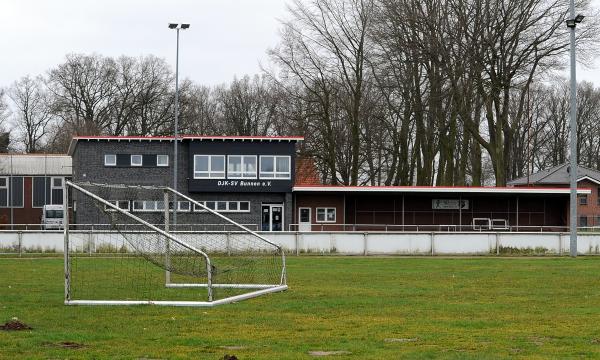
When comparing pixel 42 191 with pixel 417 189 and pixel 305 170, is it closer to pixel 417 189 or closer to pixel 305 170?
pixel 305 170

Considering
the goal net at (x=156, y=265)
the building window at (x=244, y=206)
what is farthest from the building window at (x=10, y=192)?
the goal net at (x=156, y=265)

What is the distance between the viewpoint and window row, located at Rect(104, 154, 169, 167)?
209 ft

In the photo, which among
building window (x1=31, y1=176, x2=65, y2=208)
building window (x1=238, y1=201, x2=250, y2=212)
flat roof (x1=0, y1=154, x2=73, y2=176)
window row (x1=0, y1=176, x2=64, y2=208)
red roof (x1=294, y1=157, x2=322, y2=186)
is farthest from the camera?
building window (x1=31, y1=176, x2=65, y2=208)

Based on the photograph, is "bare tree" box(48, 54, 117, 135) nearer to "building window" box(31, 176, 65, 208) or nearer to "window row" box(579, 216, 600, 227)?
"building window" box(31, 176, 65, 208)

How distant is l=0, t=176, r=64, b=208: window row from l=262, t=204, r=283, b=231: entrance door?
30780 mm

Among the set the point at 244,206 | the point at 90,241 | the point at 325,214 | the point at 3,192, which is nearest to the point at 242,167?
the point at 244,206

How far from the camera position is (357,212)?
2628 inches

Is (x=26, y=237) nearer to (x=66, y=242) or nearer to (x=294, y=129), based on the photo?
(x=66, y=242)

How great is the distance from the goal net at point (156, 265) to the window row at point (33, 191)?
5762 cm

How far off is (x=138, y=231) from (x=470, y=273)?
38.6 ft

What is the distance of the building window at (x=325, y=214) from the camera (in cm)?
6512

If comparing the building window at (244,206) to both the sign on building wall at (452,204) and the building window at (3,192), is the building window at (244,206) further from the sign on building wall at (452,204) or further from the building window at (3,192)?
the building window at (3,192)

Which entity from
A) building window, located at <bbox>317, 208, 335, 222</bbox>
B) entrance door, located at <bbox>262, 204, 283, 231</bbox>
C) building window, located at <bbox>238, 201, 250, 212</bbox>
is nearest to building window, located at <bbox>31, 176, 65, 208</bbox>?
building window, located at <bbox>238, 201, 250, 212</bbox>

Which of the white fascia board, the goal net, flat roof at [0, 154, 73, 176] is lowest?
the goal net
